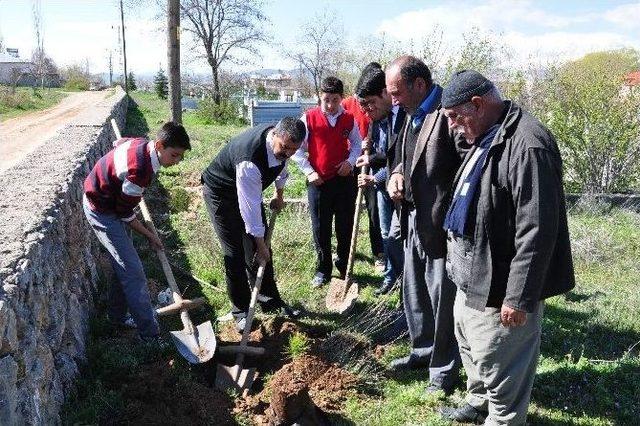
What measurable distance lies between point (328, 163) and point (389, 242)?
3.14ft

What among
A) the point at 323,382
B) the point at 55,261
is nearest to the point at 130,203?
the point at 55,261

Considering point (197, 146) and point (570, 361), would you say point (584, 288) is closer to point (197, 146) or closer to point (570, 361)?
point (570, 361)

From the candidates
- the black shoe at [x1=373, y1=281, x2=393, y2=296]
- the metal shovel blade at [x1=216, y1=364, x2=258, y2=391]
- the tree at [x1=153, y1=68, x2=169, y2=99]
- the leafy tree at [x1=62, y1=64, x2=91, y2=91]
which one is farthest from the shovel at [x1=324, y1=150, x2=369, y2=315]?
the leafy tree at [x1=62, y1=64, x2=91, y2=91]

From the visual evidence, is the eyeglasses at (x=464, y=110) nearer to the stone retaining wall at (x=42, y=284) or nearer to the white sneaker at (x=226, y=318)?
the stone retaining wall at (x=42, y=284)

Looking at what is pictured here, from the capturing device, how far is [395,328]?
4.41m

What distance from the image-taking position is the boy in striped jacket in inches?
147

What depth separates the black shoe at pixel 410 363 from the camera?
3896mm

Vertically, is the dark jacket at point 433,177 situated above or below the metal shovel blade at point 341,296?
above

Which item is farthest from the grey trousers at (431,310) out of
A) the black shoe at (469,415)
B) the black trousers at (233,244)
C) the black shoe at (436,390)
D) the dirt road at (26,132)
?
the dirt road at (26,132)

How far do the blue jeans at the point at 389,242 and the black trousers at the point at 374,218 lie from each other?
243 mm

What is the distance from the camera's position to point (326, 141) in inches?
202

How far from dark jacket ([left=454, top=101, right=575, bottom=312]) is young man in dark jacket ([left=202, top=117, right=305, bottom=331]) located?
1653 mm

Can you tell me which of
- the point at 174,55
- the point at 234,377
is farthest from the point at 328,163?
the point at 174,55

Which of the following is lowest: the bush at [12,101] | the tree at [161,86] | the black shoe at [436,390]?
the black shoe at [436,390]
